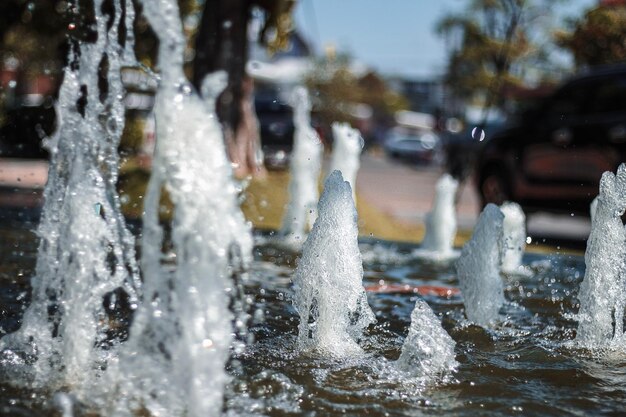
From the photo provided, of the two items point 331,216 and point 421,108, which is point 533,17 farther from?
point 421,108

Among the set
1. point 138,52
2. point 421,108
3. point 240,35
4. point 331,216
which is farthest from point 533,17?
point 421,108

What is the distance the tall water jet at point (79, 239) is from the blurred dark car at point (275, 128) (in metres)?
14.6

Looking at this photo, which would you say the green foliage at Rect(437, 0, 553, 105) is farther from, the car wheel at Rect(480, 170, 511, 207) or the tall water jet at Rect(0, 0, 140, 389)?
the tall water jet at Rect(0, 0, 140, 389)

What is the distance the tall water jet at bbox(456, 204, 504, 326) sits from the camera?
489 cm

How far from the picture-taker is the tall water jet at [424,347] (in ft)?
12.1

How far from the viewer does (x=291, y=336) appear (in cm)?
434

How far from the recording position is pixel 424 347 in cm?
368

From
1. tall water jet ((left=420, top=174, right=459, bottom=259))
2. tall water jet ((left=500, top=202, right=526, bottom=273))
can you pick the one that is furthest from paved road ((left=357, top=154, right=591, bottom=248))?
tall water jet ((left=500, top=202, right=526, bottom=273))

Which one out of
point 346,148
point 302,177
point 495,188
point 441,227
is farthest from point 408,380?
point 495,188

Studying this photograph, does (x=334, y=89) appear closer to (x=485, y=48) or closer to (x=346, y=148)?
(x=485, y=48)

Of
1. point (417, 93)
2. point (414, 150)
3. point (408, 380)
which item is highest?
point (417, 93)

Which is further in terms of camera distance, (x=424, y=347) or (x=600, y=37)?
(x=600, y=37)

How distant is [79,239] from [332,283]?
1.14 meters

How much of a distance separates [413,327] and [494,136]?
7.67 m
